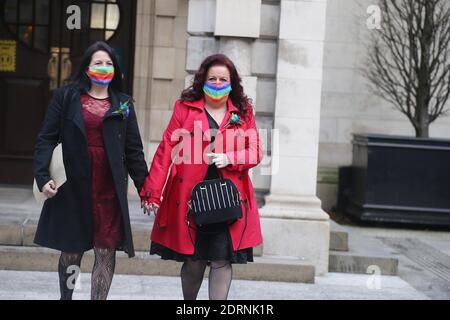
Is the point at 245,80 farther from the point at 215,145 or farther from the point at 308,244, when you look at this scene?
the point at 215,145

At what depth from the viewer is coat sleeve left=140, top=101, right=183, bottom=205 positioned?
6.40m

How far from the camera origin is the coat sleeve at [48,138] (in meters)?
6.51

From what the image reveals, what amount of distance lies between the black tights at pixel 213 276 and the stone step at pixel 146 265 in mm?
2140

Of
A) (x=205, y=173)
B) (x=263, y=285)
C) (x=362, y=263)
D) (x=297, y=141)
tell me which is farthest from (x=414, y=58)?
(x=205, y=173)

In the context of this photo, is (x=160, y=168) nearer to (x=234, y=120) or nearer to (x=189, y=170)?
(x=189, y=170)

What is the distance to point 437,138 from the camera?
14047 mm

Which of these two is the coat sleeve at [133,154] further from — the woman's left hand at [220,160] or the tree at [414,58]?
the tree at [414,58]

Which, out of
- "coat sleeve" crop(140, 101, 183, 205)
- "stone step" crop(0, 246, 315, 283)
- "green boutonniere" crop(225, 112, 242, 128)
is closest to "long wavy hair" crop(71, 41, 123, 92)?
"coat sleeve" crop(140, 101, 183, 205)

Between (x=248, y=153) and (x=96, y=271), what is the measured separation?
1.38m

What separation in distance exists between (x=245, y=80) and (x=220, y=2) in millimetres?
819

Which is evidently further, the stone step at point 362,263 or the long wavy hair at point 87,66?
the stone step at point 362,263

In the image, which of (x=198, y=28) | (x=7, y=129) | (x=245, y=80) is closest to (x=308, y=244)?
(x=245, y=80)

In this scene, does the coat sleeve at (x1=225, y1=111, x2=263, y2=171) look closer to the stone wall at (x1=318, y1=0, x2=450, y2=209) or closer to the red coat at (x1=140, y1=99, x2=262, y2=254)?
the red coat at (x1=140, y1=99, x2=262, y2=254)

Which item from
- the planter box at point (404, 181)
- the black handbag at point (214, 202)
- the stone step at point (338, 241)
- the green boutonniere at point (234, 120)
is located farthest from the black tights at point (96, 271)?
the planter box at point (404, 181)
